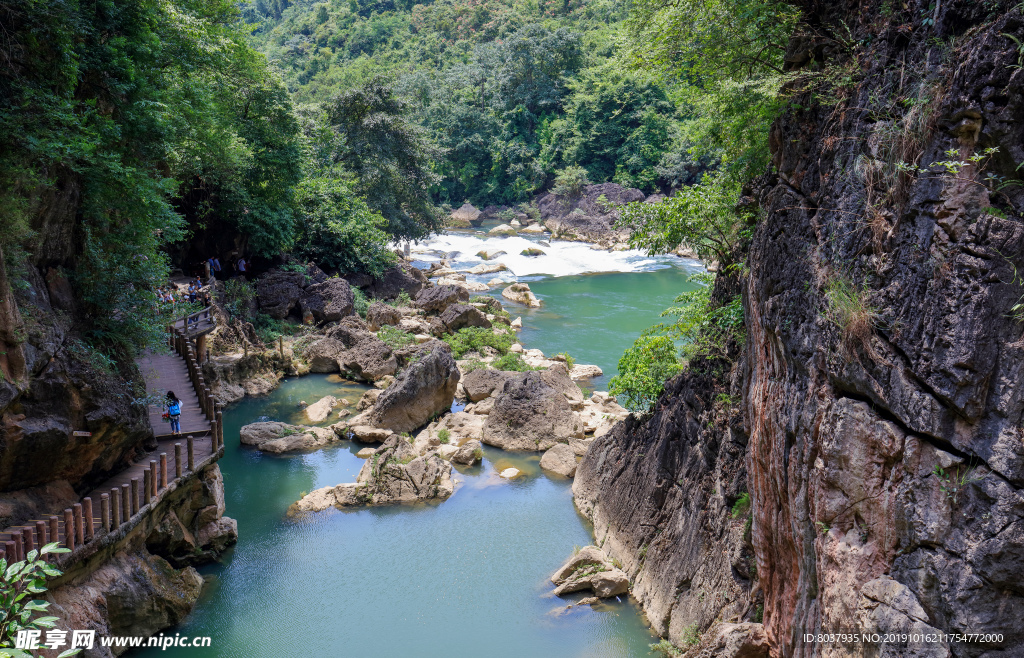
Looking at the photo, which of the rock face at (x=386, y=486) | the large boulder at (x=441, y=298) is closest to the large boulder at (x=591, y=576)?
the rock face at (x=386, y=486)

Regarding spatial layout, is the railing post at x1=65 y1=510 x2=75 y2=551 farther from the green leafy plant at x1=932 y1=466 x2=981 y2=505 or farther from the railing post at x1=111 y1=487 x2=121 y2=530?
the green leafy plant at x1=932 y1=466 x2=981 y2=505

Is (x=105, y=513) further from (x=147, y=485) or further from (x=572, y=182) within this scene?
(x=572, y=182)

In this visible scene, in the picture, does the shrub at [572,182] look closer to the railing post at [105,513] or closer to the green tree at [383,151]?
the green tree at [383,151]

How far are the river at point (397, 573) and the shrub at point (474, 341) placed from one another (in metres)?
6.47

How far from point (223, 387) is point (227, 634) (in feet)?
34.3

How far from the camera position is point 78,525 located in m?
9.78

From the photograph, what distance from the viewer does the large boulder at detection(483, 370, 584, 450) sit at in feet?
60.1

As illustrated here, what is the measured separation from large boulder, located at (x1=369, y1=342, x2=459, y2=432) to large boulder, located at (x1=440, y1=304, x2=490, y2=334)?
7.28 metres

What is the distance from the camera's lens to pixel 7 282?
923 cm

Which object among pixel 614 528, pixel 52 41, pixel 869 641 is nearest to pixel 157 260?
pixel 52 41

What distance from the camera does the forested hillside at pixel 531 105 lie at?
→ 51438 mm

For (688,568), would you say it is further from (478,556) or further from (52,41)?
(52,41)

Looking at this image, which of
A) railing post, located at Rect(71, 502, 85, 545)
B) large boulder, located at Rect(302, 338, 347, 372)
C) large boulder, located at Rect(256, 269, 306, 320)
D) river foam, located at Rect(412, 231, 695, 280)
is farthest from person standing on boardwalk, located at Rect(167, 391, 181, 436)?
river foam, located at Rect(412, 231, 695, 280)

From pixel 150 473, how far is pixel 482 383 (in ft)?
36.1
